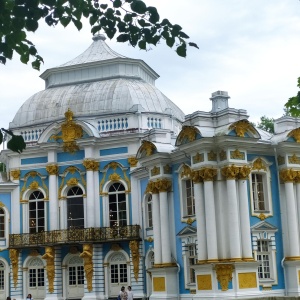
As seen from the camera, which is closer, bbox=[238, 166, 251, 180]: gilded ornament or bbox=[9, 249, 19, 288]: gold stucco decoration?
bbox=[238, 166, 251, 180]: gilded ornament

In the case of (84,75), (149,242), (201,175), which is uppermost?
(84,75)

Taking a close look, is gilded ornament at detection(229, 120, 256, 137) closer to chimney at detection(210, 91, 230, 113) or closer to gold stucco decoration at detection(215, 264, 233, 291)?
chimney at detection(210, 91, 230, 113)

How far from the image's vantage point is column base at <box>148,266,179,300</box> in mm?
24016

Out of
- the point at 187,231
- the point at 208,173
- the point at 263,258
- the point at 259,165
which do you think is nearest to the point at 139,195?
the point at 187,231

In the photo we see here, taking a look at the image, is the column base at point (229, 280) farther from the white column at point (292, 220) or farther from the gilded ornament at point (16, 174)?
the gilded ornament at point (16, 174)

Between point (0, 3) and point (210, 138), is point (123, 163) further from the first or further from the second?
point (0, 3)

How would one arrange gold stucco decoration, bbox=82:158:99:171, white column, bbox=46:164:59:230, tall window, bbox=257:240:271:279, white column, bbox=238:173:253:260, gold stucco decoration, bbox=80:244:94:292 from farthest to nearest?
white column, bbox=46:164:59:230, gold stucco decoration, bbox=82:158:99:171, gold stucco decoration, bbox=80:244:94:292, tall window, bbox=257:240:271:279, white column, bbox=238:173:253:260

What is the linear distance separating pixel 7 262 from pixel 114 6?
984 inches

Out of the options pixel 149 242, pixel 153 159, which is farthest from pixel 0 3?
pixel 149 242

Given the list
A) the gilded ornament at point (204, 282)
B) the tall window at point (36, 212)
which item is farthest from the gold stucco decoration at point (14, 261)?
the gilded ornament at point (204, 282)

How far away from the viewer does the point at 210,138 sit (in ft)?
72.7

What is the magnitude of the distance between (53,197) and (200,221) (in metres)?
10.0

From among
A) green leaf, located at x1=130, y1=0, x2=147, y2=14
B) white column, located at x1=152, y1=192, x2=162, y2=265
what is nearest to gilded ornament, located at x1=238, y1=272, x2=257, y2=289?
white column, located at x1=152, y1=192, x2=162, y2=265

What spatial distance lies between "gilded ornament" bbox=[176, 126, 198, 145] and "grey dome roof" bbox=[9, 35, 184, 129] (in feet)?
24.1
